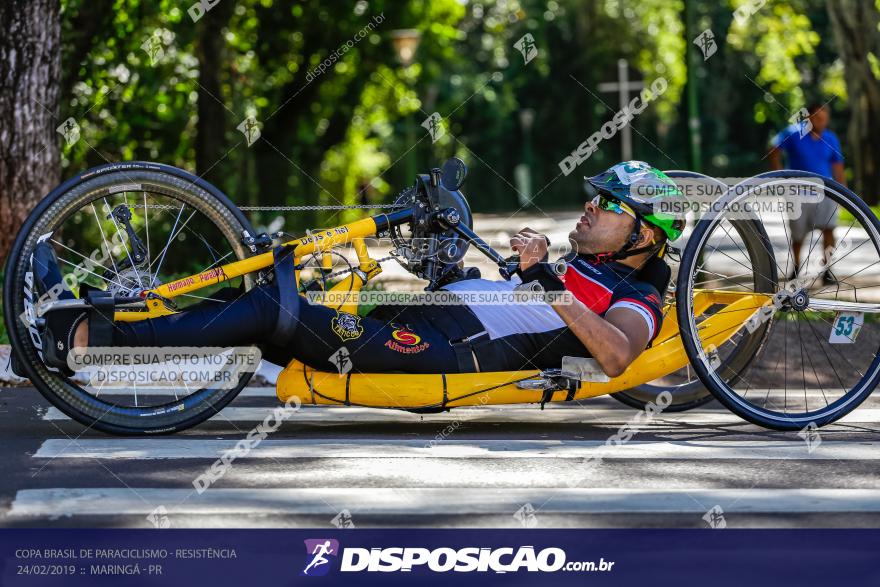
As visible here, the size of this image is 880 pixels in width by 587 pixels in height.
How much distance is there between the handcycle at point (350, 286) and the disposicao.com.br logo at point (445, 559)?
5.60ft

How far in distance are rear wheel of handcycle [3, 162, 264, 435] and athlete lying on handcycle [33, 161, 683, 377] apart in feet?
0.41

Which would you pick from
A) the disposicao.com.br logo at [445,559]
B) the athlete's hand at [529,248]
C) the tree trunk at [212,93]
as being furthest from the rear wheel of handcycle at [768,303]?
the tree trunk at [212,93]

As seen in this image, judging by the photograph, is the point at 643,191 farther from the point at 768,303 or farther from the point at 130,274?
the point at 130,274

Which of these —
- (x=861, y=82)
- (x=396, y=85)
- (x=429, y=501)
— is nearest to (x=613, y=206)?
(x=429, y=501)

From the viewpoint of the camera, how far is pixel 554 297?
213 inches

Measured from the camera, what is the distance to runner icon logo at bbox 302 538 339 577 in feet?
12.3

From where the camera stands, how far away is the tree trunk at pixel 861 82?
2009 centimetres

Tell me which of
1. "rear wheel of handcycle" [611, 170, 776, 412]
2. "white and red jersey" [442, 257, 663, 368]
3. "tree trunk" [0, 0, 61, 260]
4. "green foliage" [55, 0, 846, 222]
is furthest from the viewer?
"green foliage" [55, 0, 846, 222]

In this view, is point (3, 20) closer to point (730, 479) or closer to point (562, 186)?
point (730, 479)

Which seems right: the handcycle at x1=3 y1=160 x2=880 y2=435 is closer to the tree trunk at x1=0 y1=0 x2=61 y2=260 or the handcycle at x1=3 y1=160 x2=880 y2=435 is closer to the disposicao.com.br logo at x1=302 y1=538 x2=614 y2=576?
the disposicao.com.br logo at x1=302 y1=538 x2=614 y2=576

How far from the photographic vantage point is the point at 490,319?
577cm

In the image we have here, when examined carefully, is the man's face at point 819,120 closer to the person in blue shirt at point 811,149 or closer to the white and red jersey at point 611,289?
the person in blue shirt at point 811,149

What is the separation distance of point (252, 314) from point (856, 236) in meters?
3.03

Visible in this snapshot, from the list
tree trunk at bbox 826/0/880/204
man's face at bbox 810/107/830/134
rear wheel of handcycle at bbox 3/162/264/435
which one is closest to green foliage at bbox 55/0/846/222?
rear wheel of handcycle at bbox 3/162/264/435
